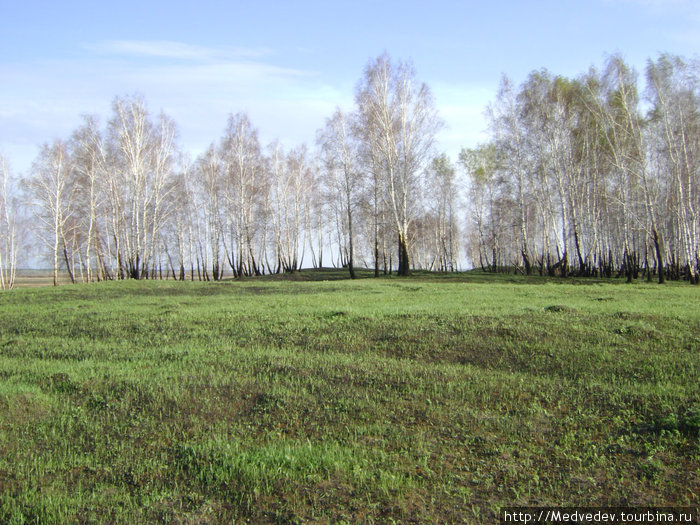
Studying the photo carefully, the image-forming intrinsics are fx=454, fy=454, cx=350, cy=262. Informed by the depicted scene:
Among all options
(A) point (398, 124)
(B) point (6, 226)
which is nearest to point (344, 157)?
(A) point (398, 124)

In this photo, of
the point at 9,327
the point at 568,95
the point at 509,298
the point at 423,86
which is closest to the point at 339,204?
→ the point at 423,86

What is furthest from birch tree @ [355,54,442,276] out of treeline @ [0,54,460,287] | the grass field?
the grass field

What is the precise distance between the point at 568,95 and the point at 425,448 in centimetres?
3872

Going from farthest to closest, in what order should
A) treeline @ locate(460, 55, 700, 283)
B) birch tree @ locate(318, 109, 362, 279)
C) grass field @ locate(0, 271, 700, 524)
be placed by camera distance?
birch tree @ locate(318, 109, 362, 279)
treeline @ locate(460, 55, 700, 283)
grass field @ locate(0, 271, 700, 524)

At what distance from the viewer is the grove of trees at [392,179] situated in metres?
33.7

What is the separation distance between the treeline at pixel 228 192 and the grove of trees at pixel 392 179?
0.55ft

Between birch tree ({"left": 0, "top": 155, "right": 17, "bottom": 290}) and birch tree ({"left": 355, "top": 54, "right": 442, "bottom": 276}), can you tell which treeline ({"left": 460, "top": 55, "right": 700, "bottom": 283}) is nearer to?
birch tree ({"left": 355, "top": 54, "right": 442, "bottom": 276})

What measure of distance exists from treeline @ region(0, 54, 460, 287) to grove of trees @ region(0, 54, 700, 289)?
168 millimetres

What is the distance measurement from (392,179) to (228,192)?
20.3 meters

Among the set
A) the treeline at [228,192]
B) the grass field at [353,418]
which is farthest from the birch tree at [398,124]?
the grass field at [353,418]

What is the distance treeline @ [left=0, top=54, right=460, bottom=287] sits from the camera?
122ft

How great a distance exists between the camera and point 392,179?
118 ft

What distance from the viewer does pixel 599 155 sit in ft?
127

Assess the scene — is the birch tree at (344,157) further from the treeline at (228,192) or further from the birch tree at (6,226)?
the birch tree at (6,226)
